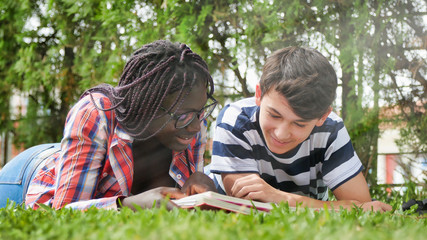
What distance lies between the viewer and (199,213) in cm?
204

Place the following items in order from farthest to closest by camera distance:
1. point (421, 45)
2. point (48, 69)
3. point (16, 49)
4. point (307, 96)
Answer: point (16, 49)
point (48, 69)
point (421, 45)
point (307, 96)

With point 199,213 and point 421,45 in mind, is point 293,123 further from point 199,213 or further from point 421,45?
point 421,45

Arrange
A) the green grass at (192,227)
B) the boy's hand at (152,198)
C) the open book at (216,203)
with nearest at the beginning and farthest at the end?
the green grass at (192,227)
the open book at (216,203)
the boy's hand at (152,198)

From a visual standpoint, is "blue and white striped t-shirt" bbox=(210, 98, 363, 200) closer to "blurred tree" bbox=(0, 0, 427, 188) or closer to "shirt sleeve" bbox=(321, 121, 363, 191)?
"shirt sleeve" bbox=(321, 121, 363, 191)

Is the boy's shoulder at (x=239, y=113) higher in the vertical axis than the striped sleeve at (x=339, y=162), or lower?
higher

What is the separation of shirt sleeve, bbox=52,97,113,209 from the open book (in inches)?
21.2

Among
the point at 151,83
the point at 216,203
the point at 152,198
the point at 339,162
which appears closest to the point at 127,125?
the point at 151,83

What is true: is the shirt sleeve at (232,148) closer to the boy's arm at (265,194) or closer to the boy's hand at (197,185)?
the boy's arm at (265,194)

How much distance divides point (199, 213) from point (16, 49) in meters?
5.48

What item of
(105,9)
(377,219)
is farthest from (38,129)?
(377,219)

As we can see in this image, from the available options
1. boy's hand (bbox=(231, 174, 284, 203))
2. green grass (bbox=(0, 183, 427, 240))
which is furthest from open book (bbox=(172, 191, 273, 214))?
boy's hand (bbox=(231, 174, 284, 203))

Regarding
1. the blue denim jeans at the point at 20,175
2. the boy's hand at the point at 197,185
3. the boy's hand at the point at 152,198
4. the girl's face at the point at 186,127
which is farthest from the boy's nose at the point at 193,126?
the blue denim jeans at the point at 20,175

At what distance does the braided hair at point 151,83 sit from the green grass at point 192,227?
0.73m

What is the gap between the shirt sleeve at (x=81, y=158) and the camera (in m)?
2.59
